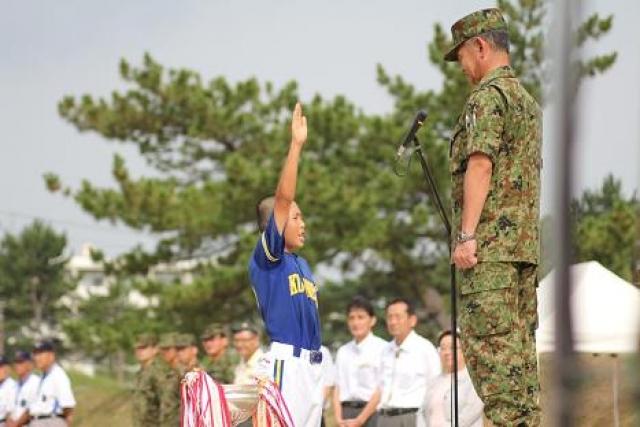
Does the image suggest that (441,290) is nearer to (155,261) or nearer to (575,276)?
(155,261)

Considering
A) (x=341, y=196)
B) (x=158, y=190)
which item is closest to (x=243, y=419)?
(x=341, y=196)

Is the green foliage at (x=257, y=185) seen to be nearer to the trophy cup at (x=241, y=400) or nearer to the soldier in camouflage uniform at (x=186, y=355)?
the soldier in camouflage uniform at (x=186, y=355)

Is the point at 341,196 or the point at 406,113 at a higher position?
the point at 406,113

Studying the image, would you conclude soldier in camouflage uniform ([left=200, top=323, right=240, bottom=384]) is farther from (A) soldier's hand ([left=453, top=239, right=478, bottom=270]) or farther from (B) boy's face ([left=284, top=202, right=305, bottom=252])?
(A) soldier's hand ([left=453, top=239, right=478, bottom=270])

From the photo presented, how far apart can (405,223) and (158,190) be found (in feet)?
19.7

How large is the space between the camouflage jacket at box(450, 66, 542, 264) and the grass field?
54 cm

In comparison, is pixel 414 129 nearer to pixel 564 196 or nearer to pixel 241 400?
pixel 241 400

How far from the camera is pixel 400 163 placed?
5.76 metres

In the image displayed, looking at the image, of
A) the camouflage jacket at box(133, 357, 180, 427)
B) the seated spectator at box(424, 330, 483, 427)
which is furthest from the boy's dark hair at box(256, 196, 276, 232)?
the camouflage jacket at box(133, 357, 180, 427)

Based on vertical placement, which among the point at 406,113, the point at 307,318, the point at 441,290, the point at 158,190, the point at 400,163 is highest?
the point at 406,113

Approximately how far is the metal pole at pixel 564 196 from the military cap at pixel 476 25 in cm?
378

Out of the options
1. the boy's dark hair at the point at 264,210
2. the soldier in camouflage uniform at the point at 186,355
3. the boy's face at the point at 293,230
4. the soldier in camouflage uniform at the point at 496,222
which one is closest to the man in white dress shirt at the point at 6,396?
the soldier in camouflage uniform at the point at 186,355

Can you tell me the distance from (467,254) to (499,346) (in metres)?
0.36

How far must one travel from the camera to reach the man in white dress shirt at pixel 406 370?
10398 millimetres
